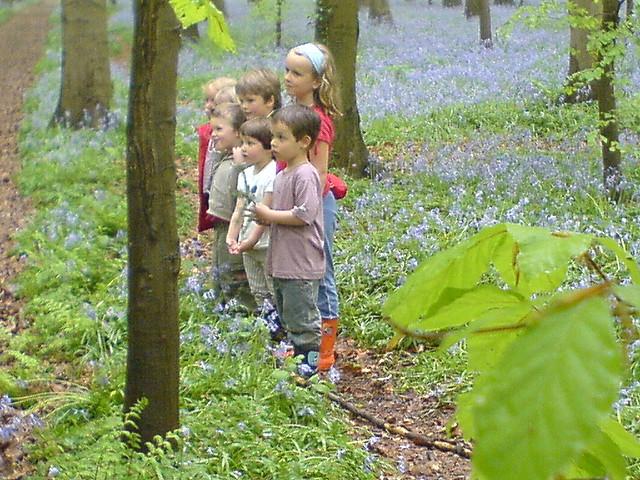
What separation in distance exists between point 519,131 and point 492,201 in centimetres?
345

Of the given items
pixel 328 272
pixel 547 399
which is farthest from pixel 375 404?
pixel 547 399

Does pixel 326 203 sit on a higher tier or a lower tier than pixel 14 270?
higher

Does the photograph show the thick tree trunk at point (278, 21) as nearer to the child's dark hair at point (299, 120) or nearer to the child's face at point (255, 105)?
the child's face at point (255, 105)

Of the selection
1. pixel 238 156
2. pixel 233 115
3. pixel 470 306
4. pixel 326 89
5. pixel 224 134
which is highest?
pixel 470 306

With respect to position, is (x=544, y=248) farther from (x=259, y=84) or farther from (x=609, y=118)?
(x=609, y=118)

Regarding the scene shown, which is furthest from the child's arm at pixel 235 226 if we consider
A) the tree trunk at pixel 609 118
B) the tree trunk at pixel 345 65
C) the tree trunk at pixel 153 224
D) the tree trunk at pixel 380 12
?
the tree trunk at pixel 380 12

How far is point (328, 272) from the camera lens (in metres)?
5.66

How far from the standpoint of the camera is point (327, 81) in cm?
533

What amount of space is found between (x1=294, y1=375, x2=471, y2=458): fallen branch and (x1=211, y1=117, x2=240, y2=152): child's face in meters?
1.81

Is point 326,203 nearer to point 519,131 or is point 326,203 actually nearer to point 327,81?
point 327,81

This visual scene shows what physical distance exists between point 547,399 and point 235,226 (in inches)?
206

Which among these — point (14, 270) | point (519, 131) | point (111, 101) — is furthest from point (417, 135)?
point (14, 270)

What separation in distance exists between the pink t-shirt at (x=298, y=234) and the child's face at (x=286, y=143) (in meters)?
0.09

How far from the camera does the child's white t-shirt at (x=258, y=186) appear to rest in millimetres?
5461
